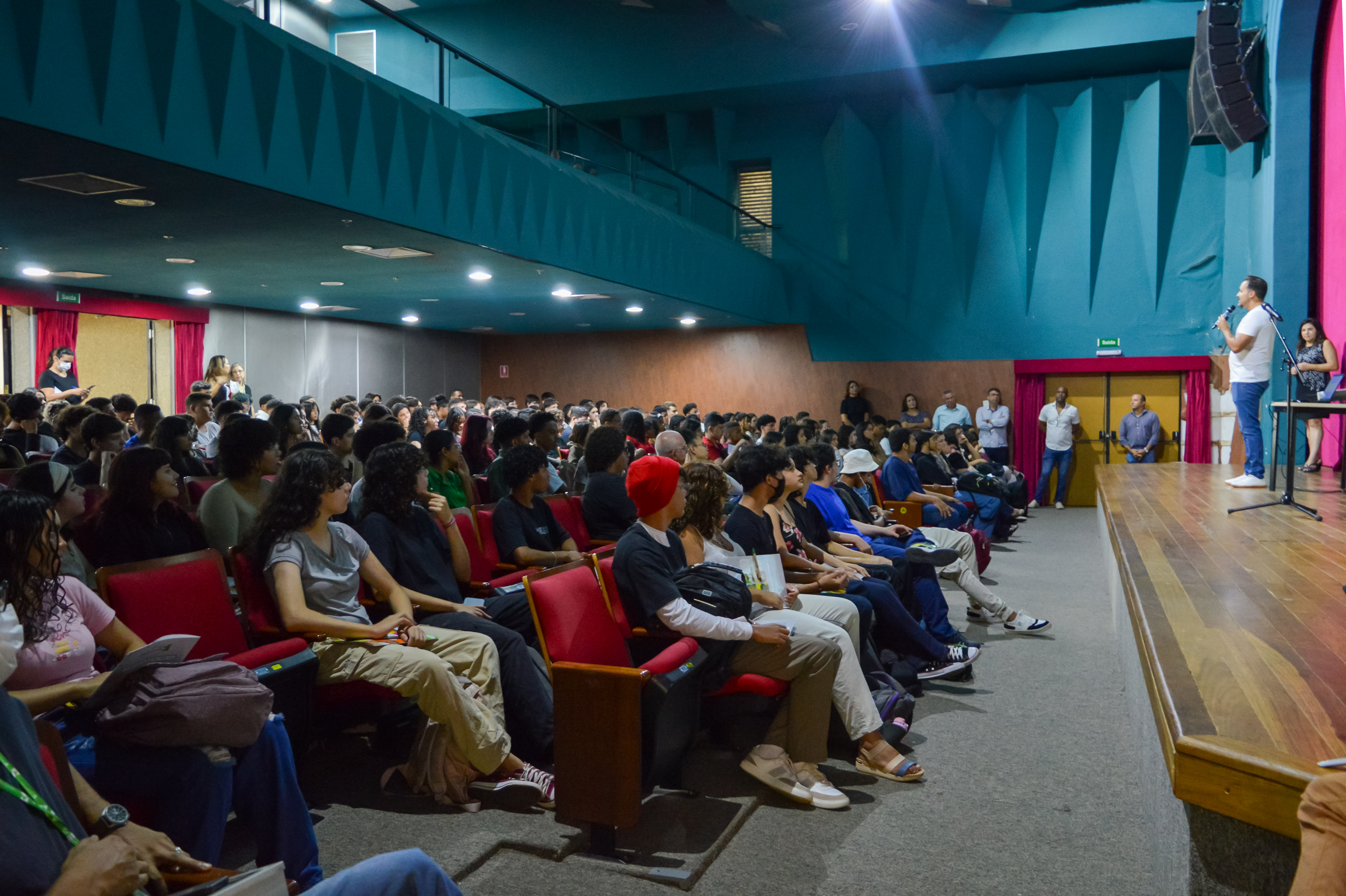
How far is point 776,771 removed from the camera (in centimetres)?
316

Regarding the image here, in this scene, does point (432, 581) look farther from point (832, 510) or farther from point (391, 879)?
point (832, 510)

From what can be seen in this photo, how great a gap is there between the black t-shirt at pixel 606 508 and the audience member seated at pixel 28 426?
3.55 metres

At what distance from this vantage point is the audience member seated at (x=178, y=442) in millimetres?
4977

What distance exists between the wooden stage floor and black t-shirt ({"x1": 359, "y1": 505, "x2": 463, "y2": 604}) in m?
2.53

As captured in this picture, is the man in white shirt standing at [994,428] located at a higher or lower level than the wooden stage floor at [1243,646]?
higher

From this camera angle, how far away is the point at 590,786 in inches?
107

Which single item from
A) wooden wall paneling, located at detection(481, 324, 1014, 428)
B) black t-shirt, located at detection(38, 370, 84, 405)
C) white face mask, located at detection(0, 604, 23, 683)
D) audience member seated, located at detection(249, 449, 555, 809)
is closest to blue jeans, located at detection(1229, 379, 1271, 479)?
audience member seated, located at detection(249, 449, 555, 809)

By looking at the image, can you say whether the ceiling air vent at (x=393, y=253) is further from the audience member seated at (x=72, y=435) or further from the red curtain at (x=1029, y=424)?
the red curtain at (x=1029, y=424)

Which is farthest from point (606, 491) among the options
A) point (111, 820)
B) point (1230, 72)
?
point (1230, 72)

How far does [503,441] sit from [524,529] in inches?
47.7

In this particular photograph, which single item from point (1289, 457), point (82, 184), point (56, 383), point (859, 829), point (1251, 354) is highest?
point (82, 184)

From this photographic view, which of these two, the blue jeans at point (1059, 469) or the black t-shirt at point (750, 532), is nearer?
the black t-shirt at point (750, 532)

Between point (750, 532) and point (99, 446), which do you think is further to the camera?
point (99, 446)

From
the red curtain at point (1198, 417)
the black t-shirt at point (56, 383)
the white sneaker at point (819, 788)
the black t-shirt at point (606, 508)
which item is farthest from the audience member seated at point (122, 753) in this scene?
the red curtain at point (1198, 417)
